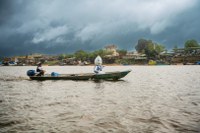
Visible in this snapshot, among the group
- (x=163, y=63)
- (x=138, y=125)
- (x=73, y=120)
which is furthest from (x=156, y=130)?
(x=163, y=63)

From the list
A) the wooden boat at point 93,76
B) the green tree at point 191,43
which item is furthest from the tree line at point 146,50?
the wooden boat at point 93,76

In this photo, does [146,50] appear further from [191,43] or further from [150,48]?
[191,43]

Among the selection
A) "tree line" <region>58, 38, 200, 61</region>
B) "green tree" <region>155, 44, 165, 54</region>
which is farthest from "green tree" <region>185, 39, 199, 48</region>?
"green tree" <region>155, 44, 165, 54</region>

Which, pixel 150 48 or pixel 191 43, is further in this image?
pixel 150 48

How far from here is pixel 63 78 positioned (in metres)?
27.5

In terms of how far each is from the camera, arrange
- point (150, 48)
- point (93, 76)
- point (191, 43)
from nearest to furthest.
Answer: point (93, 76) < point (191, 43) < point (150, 48)

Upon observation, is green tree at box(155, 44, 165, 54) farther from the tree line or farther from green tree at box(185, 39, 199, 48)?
green tree at box(185, 39, 199, 48)

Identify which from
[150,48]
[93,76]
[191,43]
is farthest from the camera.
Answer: [150,48]

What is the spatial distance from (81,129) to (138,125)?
6.99 feet

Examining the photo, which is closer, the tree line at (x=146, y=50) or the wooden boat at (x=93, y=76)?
the wooden boat at (x=93, y=76)

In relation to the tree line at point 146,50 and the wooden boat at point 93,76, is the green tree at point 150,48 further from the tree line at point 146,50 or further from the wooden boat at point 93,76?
the wooden boat at point 93,76

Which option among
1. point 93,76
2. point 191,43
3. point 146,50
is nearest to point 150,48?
point 146,50

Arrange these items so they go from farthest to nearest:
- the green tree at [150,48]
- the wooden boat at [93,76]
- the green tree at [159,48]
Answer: the green tree at [159,48] < the green tree at [150,48] < the wooden boat at [93,76]

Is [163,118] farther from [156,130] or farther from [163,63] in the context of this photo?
[163,63]
